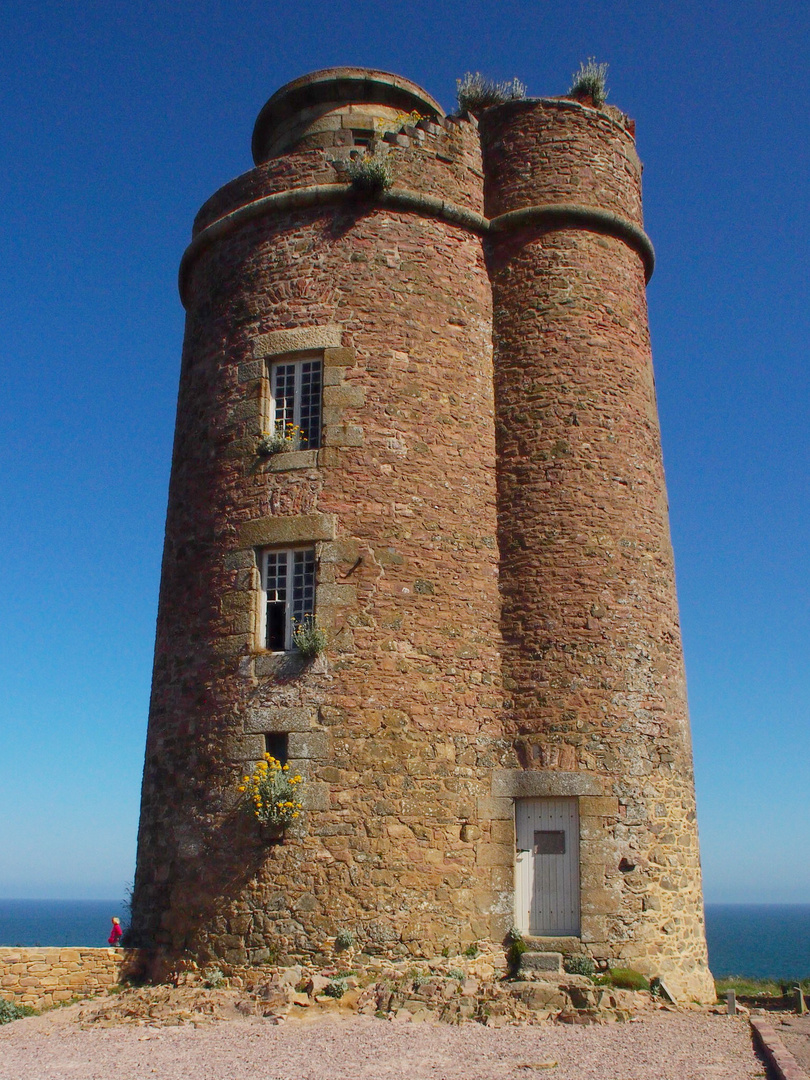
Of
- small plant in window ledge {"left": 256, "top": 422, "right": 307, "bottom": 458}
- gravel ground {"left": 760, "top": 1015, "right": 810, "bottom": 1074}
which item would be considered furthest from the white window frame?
gravel ground {"left": 760, "top": 1015, "right": 810, "bottom": 1074}

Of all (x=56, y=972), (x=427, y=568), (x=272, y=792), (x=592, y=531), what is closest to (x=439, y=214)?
(x=592, y=531)

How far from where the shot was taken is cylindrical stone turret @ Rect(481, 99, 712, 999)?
14.0 m

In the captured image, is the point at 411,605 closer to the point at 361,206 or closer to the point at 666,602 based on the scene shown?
the point at 666,602

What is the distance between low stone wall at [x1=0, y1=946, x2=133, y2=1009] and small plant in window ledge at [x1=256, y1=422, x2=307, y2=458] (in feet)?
23.1

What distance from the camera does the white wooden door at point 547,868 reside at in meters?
13.8

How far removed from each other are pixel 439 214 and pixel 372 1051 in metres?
11.7

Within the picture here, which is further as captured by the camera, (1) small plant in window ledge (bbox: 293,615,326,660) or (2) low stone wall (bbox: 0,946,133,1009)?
(1) small plant in window ledge (bbox: 293,615,326,660)

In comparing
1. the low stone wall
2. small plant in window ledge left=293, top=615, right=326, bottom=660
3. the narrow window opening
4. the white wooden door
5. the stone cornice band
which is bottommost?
the low stone wall

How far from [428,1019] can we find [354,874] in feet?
6.63

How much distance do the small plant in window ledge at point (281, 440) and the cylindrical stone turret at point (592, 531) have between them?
9.92 feet

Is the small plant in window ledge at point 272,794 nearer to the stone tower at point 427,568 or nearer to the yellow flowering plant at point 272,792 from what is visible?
the yellow flowering plant at point 272,792

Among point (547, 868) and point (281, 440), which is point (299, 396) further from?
point (547, 868)

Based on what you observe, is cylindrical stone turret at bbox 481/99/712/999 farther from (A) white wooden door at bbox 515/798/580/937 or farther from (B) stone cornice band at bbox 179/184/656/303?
(A) white wooden door at bbox 515/798/580/937

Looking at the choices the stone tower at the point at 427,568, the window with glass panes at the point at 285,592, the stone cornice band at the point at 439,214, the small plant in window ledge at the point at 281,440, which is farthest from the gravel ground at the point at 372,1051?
the stone cornice band at the point at 439,214
